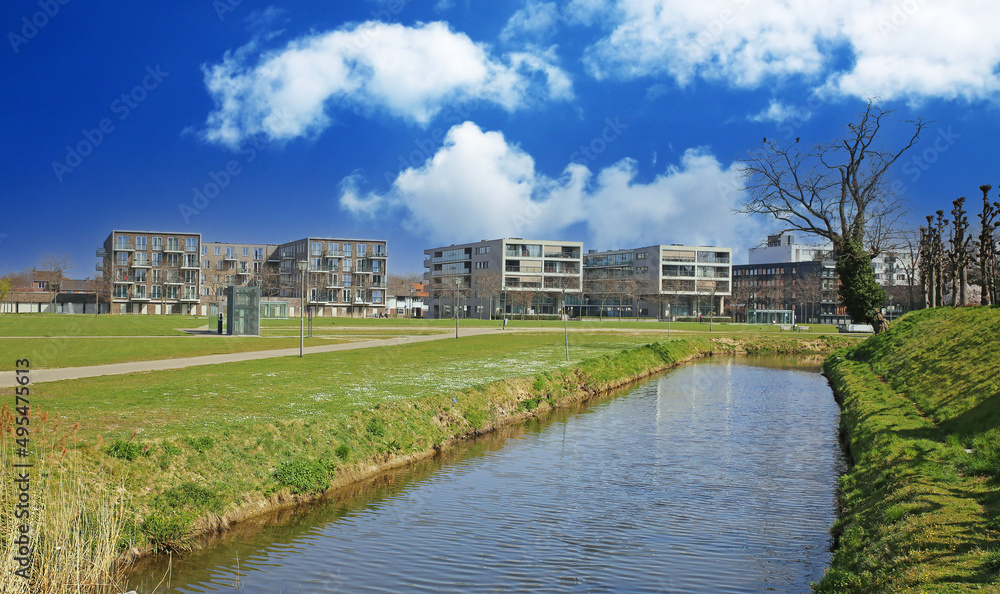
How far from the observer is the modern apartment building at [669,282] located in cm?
15188

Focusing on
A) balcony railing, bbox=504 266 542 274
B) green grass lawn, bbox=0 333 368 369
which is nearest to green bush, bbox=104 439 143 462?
green grass lawn, bbox=0 333 368 369

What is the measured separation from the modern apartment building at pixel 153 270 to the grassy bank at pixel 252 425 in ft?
400

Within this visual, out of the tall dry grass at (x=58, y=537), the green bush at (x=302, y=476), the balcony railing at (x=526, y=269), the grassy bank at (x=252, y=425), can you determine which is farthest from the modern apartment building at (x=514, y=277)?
the tall dry grass at (x=58, y=537)

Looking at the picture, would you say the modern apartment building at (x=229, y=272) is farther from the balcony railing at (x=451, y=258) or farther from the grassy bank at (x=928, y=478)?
the grassy bank at (x=928, y=478)

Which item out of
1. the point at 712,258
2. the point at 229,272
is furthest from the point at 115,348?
the point at 712,258

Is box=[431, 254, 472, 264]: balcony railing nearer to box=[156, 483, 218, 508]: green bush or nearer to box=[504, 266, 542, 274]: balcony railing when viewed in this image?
box=[504, 266, 542, 274]: balcony railing

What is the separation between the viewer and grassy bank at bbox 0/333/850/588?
38.4 ft

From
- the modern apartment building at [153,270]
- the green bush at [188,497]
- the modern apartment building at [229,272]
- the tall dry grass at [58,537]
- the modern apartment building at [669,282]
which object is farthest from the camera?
the modern apartment building at [669,282]

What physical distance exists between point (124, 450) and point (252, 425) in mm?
3236

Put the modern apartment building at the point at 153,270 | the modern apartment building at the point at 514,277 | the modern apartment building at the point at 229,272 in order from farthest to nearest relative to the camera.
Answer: the modern apartment building at the point at 514,277 → the modern apartment building at the point at 229,272 → the modern apartment building at the point at 153,270

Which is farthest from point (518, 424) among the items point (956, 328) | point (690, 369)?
point (690, 369)

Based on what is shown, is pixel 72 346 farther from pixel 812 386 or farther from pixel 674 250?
pixel 674 250

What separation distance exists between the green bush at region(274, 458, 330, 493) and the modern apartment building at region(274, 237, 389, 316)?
134m

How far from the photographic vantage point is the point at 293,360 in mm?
31516
